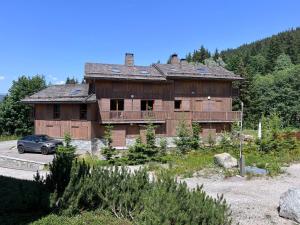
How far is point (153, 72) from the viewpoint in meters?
38.0

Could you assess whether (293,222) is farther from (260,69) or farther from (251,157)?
(260,69)

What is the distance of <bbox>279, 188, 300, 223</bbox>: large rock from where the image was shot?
1115 centimetres

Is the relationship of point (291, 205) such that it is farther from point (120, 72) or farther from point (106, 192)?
point (120, 72)

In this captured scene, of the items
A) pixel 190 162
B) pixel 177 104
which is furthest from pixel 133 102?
pixel 190 162

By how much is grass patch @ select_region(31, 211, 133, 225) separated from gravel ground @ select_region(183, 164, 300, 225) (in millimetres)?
3668

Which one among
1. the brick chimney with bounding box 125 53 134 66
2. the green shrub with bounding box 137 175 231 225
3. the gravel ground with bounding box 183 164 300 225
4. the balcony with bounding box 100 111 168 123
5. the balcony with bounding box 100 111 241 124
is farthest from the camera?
the brick chimney with bounding box 125 53 134 66

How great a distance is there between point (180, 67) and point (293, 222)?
100ft

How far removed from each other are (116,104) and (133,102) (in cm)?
170

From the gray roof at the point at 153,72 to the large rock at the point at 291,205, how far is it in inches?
970

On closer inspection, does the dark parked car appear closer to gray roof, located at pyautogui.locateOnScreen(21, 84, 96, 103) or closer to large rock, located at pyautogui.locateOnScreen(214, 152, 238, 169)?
gray roof, located at pyautogui.locateOnScreen(21, 84, 96, 103)

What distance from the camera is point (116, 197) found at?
991 centimetres

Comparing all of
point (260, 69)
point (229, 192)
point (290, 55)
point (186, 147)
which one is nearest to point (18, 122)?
point (186, 147)

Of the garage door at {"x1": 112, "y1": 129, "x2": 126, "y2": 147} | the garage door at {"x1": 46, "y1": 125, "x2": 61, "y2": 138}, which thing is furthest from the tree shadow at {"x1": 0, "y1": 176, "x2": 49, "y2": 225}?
the garage door at {"x1": 46, "y1": 125, "x2": 61, "y2": 138}

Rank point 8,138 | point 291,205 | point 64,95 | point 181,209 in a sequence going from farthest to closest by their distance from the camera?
point 8,138 → point 64,95 → point 291,205 → point 181,209
